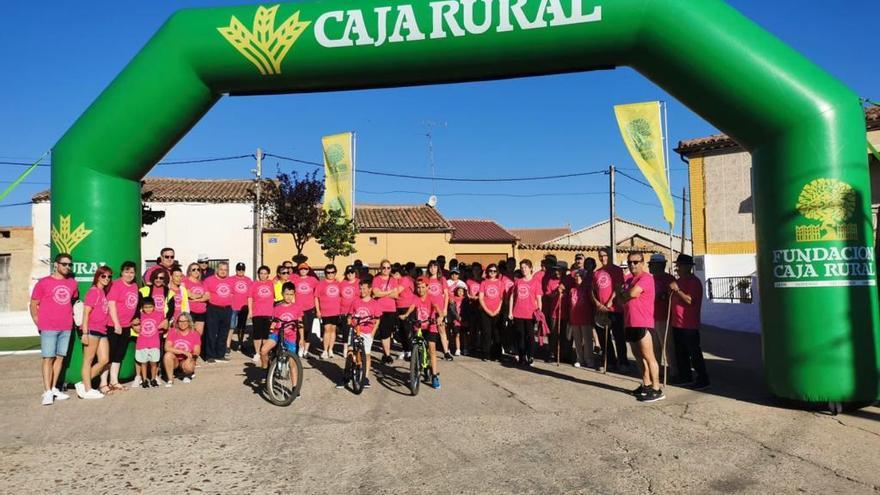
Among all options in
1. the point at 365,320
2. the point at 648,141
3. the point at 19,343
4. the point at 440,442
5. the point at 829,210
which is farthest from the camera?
the point at 19,343

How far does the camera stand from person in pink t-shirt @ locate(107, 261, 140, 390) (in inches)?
306

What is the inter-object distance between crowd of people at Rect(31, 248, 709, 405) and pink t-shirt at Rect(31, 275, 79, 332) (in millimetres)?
13

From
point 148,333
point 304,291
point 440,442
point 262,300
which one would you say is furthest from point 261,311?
point 440,442

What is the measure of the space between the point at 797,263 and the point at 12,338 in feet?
60.2

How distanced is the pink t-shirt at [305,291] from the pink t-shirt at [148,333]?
8.93 ft

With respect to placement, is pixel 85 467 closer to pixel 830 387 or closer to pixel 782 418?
pixel 782 418

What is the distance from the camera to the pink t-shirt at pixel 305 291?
34.9 ft

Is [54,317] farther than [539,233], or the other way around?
[539,233]

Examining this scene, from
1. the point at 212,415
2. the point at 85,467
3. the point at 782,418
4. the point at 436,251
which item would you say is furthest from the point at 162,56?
the point at 436,251

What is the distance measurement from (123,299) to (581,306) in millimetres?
6710

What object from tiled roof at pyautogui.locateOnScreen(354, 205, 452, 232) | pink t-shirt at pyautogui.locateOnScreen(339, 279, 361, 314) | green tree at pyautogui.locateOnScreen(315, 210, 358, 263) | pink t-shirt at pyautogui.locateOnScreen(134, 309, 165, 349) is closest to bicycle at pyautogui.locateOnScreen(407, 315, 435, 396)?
pink t-shirt at pyautogui.locateOnScreen(339, 279, 361, 314)

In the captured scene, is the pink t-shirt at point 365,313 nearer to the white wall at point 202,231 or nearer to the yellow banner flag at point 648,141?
the yellow banner flag at point 648,141

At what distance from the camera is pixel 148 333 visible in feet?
26.9

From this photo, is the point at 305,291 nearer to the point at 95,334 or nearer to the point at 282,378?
the point at 282,378
